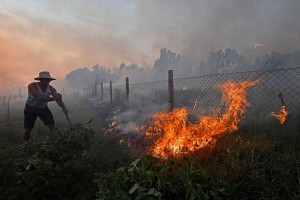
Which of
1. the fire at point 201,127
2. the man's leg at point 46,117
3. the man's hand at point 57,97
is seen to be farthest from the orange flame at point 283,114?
the man's leg at point 46,117

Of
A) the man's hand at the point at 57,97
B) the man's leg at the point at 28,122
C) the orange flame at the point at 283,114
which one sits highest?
the man's hand at the point at 57,97

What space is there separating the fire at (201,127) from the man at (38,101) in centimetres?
322

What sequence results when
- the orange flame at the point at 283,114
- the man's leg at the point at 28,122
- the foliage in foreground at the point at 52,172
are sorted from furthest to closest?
1. the man's leg at the point at 28,122
2. the orange flame at the point at 283,114
3. the foliage in foreground at the point at 52,172

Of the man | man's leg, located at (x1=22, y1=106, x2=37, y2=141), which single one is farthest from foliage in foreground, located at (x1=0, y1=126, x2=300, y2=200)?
the man

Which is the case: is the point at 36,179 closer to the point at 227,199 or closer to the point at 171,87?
the point at 227,199

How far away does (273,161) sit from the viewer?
4.42 meters

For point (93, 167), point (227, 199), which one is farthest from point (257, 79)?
point (93, 167)

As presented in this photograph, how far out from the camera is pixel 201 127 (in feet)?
18.7

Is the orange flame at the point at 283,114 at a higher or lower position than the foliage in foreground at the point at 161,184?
higher

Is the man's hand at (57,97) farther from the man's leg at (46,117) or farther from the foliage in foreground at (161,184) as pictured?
the foliage in foreground at (161,184)

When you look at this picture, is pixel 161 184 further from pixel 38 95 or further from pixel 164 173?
pixel 38 95

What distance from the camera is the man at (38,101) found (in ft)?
23.4

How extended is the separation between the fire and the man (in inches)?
127

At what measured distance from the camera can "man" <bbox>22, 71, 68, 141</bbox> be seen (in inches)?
281
